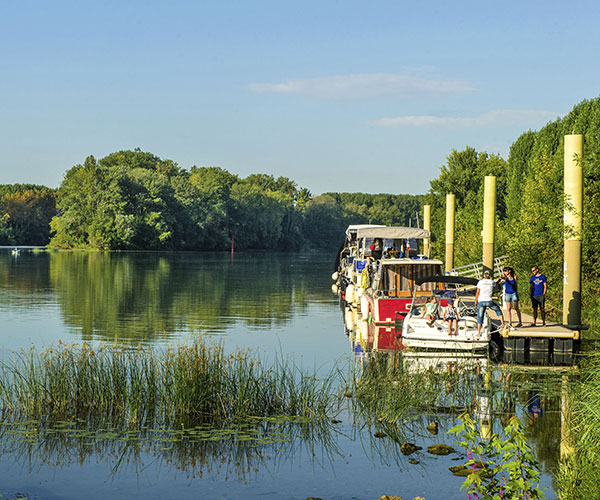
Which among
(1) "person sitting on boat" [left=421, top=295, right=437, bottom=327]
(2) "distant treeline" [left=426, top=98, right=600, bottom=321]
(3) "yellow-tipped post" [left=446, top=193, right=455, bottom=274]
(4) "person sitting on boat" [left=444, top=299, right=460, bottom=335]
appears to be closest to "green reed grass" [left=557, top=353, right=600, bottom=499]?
(4) "person sitting on boat" [left=444, top=299, right=460, bottom=335]

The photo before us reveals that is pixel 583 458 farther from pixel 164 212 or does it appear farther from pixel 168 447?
pixel 164 212

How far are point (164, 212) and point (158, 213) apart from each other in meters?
4.27

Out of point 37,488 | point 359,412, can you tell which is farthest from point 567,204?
point 37,488

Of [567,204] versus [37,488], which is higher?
[567,204]

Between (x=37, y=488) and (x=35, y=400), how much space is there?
2899 millimetres

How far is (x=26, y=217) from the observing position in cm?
15125

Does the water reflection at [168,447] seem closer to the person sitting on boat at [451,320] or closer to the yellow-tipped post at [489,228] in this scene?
the person sitting on boat at [451,320]

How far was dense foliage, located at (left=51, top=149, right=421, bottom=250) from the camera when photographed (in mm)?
115000

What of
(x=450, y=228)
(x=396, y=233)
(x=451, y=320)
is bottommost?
(x=451, y=320)

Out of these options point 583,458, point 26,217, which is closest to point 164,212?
point 26,217

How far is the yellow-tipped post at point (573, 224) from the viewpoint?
20859 mm

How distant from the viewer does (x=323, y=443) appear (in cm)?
1168

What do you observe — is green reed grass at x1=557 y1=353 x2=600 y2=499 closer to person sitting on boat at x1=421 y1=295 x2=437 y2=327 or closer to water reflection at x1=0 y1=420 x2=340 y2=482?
water reflection at x1=0 y1=420 x2=340 y2=482

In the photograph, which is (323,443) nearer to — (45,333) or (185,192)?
(45,333)
